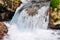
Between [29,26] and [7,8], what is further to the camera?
[7,8]

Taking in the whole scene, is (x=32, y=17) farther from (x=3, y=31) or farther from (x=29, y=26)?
(x=3, y=31)

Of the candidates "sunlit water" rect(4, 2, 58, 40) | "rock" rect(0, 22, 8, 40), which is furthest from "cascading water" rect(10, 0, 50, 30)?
"rock" rect(0, 22, 8, 40)

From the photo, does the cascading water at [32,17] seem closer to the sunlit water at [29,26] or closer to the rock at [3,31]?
the sunlit water at [29,26]

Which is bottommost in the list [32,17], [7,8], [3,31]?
→ [3,31]

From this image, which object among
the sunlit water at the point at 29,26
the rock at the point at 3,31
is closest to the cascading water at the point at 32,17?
the sunlit water at the point at 29,26

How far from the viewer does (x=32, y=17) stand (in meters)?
3.16

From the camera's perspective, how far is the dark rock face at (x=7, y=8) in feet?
10.7

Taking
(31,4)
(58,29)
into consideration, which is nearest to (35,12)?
(31,4)

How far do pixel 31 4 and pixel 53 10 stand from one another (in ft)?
0.91

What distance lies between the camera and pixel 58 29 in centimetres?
308

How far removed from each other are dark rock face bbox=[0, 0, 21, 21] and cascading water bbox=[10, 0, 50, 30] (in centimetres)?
5

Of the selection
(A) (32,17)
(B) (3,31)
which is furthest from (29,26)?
(B) (3,31)

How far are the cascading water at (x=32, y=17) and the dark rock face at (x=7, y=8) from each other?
0.05m

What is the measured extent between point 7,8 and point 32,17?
34cm
